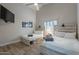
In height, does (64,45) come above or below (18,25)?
below

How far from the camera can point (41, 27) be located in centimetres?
192

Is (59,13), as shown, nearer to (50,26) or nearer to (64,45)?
(50,26)

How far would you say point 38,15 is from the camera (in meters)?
1.90

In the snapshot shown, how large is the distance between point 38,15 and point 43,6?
230 millimetres

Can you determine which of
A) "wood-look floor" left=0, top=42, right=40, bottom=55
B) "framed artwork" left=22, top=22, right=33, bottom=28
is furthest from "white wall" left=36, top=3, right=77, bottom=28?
"wood-look floor" left=0, top=42, right=40, bottom=55

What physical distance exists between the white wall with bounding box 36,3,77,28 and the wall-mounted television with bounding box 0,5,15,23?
550 millimetres

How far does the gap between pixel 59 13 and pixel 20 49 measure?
3.68ft

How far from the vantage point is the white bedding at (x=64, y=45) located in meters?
1.63

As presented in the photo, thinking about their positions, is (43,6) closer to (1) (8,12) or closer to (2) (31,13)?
(2) (31,13)

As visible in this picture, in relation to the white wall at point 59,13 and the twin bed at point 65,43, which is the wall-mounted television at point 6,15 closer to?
the white wall at point 59,13

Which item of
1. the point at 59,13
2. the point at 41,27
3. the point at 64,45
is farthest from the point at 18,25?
the point at 64,45

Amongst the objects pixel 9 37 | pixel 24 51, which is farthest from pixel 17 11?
pixel 24 51

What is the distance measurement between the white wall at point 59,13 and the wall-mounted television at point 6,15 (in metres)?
0.55
